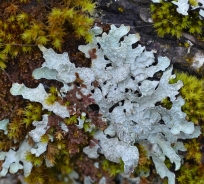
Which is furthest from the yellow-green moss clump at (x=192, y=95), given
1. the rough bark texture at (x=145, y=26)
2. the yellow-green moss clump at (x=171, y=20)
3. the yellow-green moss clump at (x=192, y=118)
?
the yellow-green moss clump at (x=171, y=20)

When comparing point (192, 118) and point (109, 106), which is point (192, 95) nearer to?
point (192, 118)

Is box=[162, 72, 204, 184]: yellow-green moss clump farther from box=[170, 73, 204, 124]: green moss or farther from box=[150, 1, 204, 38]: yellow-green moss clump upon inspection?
box=[150, 1, 204, 38]: yellow-green moss clump

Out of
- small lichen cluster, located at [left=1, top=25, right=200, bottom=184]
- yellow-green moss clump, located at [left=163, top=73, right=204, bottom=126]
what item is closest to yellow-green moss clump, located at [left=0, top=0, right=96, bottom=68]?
small lichen cluster, located at [left=1, top=25, right=200, bottom=184]

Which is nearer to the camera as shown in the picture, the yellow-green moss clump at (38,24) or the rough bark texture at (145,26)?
the yellow-green moss clump at (38,24)

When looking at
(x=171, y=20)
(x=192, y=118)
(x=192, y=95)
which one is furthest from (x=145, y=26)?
Result: (x=192, y=118)

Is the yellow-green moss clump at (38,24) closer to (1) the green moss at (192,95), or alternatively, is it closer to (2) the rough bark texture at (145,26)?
(2) the rough bark texture at (145,26)

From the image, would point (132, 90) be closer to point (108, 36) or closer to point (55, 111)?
point (108, 36)
